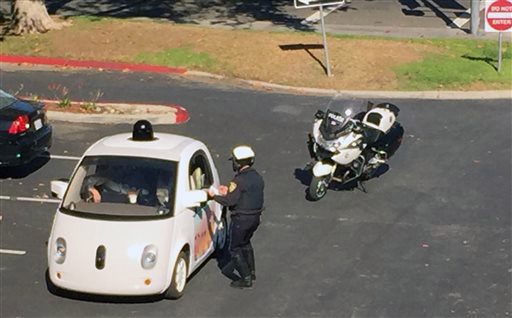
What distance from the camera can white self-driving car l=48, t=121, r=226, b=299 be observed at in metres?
11.5

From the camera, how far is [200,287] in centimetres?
1246

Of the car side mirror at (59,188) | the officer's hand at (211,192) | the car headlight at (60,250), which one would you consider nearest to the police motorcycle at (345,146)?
the officer's hand at (211,192)

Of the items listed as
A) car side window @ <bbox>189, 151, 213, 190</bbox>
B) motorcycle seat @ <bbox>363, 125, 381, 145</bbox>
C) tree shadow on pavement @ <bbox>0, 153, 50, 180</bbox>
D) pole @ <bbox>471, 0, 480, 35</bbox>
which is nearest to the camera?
car side window @ <bbox>189, 151, 213, 190</bbox>

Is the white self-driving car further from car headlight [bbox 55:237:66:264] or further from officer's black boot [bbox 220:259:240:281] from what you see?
officer's black boot [bbox 220:259:240:281]

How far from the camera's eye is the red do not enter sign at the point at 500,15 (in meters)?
23.1

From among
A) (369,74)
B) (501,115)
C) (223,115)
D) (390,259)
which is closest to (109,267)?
(390,259)

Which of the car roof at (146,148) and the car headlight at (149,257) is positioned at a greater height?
the car roof at (146,148)

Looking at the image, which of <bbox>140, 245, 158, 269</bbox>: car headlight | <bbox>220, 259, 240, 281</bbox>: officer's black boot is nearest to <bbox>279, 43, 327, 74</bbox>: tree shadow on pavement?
<bbox>220, 259, 240, 281</bbox>: officer's black boot

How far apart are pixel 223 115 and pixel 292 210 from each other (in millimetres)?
5538

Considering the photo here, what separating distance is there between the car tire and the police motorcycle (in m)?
3.80

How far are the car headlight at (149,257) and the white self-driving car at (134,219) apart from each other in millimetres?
11

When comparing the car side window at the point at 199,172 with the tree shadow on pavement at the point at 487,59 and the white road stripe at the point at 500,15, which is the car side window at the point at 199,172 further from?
the tree shadow on pavement at the point at 487,59

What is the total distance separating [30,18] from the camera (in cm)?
2708

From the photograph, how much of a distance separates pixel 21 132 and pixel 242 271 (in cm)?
543
